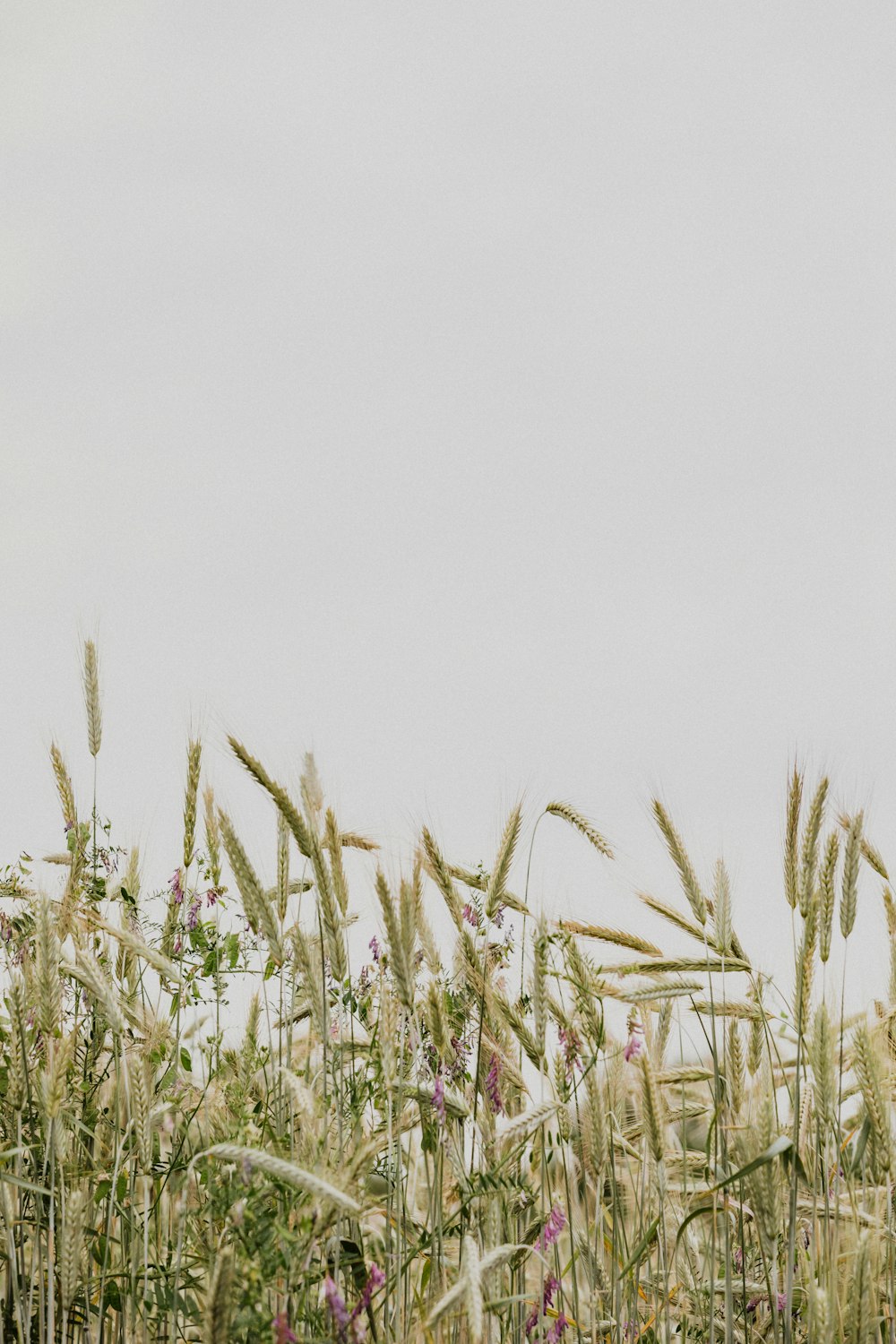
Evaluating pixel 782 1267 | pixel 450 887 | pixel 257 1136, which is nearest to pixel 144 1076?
pixel 257 1136

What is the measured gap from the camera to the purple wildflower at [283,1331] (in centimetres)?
152

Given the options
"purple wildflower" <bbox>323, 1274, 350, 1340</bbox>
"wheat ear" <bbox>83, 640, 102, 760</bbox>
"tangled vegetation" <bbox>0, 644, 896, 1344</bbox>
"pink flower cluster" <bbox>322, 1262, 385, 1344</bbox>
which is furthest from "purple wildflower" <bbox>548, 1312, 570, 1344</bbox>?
"wheat ear" <bbox>83, 640, 102, 760</bbox>

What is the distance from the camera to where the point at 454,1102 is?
2.26 meters

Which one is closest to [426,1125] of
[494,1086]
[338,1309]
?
[494,1086]

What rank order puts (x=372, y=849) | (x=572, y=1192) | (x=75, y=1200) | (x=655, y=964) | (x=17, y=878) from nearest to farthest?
(x=75, y=1200)
(x=572, y=1192)
(x=655, y=964)
(x=372, y=849)
(x=17, y=878)

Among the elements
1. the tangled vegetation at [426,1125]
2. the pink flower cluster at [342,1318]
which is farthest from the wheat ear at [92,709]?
the pink flower cluster at [342,1318]

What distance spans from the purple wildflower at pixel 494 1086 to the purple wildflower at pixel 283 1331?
103 cm

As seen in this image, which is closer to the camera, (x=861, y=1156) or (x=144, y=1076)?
(x=144, y=1076)

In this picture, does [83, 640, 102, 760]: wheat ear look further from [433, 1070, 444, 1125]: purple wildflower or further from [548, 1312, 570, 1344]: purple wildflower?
[548, 1312, 570, 1344]: purple wildflower

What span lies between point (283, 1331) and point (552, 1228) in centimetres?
98

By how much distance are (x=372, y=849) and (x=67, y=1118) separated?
36.9 inches

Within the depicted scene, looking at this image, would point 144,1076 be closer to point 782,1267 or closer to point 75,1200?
point 75,1200

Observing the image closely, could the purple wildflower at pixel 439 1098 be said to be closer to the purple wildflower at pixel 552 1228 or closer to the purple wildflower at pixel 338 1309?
the purple wildflower at pixel 552 1228

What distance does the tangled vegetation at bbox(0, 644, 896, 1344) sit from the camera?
2.07m
